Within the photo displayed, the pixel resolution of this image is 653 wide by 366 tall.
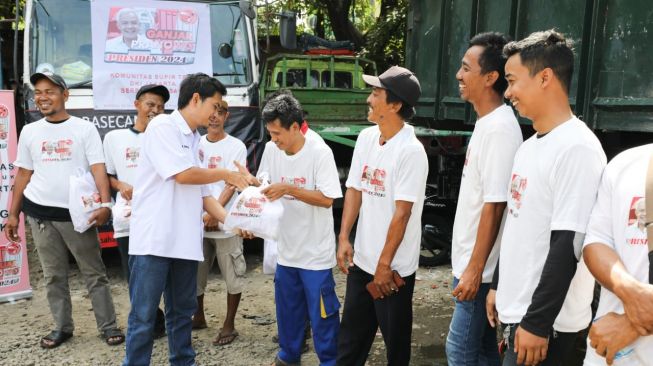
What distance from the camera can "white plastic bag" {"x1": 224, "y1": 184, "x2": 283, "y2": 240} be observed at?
A: 2.83 meters

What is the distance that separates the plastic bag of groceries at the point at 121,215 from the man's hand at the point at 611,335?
9.02 ft

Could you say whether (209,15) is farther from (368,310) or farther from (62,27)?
(368,310)

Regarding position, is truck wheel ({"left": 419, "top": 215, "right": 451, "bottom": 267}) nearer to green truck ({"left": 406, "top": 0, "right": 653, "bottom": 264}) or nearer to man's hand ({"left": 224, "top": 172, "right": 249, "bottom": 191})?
green truck ({"left": 406, "top": 0, "right": 653, "bottom": 264})

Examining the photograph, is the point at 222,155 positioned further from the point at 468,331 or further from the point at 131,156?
the point at 468,331

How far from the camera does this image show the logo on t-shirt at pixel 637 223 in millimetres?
1423

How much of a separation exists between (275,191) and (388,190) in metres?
0.60

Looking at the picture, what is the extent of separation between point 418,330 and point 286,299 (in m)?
1.28

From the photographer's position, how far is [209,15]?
5.43 m

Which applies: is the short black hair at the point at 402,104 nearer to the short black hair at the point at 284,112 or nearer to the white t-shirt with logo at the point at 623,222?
the short black hair at the point at 284,112

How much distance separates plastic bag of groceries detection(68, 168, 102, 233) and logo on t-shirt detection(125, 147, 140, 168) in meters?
0.30

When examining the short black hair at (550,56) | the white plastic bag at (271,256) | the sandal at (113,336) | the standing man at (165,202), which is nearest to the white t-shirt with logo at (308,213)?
the white plastic bag at (271,256)

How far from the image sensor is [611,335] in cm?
146

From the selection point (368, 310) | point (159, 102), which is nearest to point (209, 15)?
point (159, 102)

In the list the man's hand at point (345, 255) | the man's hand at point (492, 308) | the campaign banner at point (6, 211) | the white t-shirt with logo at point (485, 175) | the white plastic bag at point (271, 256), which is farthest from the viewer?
the campaign banner at point (6, 211)
